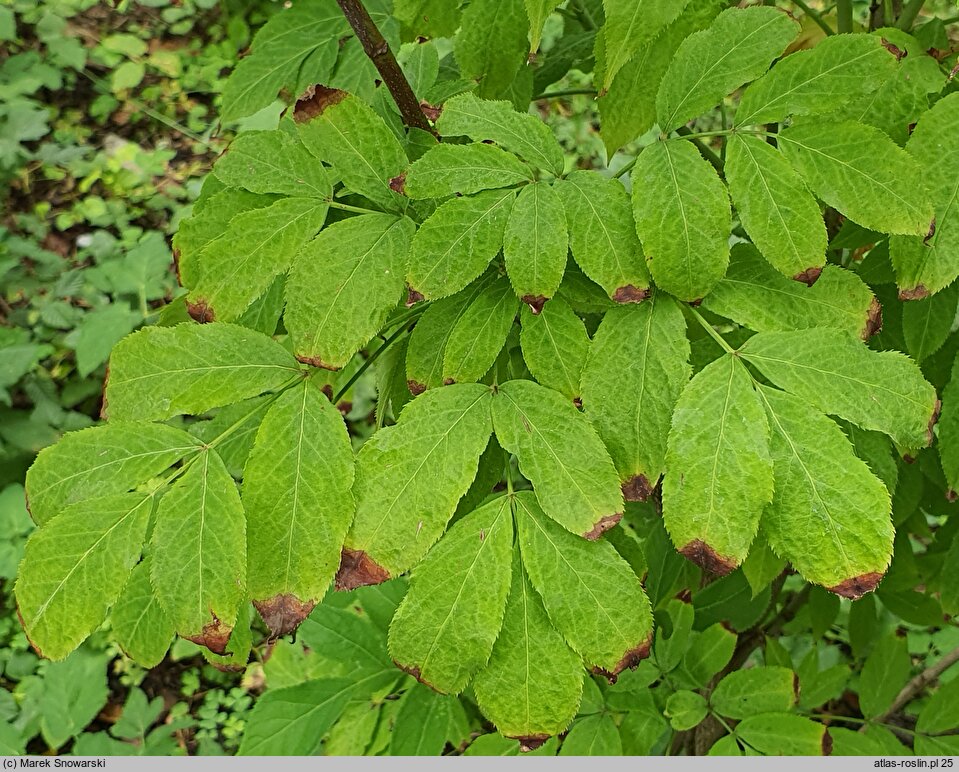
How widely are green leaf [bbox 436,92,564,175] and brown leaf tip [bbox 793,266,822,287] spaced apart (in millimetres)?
278

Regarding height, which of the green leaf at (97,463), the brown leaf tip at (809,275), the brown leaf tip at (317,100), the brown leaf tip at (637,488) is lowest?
the brown leaf tip at (637,488)

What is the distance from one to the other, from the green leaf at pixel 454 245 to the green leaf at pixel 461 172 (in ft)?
0.06

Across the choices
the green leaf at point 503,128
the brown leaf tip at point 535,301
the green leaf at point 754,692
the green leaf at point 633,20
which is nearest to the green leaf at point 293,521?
the brown leaf tip at point 535,301

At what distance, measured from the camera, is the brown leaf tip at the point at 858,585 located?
0.76 metres

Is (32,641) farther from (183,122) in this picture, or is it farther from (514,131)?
(183,122)

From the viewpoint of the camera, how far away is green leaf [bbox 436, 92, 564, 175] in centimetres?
92

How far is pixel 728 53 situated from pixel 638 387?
14.6 inches

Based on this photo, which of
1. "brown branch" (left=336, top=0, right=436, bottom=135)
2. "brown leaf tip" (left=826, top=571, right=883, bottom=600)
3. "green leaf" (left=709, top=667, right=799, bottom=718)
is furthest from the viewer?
"green leaf" (left=709, top=667, right=799, bottom=718)

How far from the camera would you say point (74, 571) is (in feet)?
2.70

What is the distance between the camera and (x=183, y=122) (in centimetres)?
442

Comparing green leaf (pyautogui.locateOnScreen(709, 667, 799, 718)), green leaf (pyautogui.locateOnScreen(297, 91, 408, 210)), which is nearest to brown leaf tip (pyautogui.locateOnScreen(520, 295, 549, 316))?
A: green leaf (pyautogui.locateOnScreen(297, 91, 408, 210))

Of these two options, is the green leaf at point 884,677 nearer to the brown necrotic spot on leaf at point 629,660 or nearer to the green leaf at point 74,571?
the brown necrotic spot on leaf at point 629,660

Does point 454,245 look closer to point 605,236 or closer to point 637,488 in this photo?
point 605,236

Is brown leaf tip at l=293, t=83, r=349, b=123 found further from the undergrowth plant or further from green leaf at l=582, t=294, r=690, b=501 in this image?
green leaf at l=582, t=294, r=690, b=501
